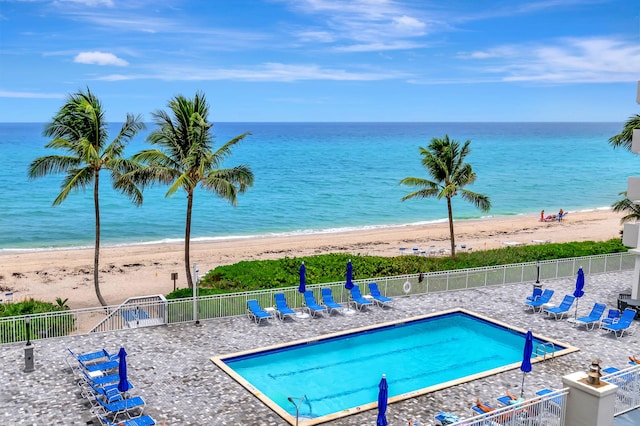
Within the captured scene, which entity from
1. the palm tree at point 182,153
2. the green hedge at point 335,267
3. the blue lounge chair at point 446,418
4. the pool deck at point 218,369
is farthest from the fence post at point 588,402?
the palm tree at point 182,153

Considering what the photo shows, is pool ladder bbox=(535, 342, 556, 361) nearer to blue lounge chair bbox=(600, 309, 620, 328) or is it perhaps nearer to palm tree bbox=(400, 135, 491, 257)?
blue lounge chair bbox=(600, 309, 620, 328)

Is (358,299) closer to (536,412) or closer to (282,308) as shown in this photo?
(282,308)

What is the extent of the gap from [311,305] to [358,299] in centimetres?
201

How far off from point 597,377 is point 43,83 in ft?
625

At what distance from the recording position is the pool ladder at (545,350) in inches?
712

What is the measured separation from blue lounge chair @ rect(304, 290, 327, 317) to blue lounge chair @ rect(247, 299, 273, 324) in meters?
1.51

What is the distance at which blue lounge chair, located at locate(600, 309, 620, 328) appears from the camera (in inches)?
827

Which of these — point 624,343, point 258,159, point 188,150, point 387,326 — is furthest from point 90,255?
point 258,159

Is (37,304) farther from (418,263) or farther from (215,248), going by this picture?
(215,248)

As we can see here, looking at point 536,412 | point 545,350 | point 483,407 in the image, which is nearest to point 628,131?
point 545,350

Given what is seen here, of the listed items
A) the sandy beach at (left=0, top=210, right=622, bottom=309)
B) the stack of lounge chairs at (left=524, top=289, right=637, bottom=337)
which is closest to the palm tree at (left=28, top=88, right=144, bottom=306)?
the sandy beach at (left=0, top=210, right=622, bottom=309)

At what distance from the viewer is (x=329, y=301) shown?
22.8 metres

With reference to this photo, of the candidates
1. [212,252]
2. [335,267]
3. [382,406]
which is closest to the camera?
[382,406]

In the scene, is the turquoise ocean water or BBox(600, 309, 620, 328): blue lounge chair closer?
BBox(600, 309, 620, 328): blue lounge chair
